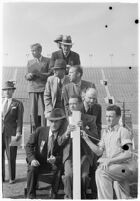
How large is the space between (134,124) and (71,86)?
0.53 meters

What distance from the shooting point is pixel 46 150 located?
2.43m

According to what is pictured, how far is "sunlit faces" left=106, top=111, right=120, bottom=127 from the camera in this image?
2.39 meters

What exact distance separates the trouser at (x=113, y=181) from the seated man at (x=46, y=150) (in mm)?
303

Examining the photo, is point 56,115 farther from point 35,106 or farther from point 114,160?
point 114,160

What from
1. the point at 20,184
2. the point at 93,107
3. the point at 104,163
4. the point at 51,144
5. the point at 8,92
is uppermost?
the point at 8,92

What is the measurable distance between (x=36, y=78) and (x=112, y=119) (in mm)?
644

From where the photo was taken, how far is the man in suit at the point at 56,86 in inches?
98.5

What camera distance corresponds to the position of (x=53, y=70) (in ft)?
8.32

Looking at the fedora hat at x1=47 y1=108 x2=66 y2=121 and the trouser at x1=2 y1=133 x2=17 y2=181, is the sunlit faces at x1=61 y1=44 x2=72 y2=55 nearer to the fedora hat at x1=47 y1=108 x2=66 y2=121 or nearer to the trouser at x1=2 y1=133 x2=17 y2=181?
the fedora hat at x1=47 y1=108 x2=66 y2=121

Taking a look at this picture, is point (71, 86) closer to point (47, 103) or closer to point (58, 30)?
point (47, 103)

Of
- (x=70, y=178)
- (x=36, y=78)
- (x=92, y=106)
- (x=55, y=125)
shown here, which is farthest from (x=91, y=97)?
(x=70, y=178)

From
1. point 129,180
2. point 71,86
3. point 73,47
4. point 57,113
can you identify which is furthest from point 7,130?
point 129,180

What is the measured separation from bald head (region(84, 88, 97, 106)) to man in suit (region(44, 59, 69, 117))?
181 millimetres

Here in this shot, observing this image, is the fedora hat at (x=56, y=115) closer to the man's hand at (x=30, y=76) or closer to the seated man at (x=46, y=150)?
the seated man at (x=46, y=150)
